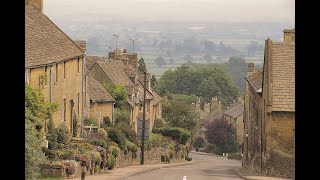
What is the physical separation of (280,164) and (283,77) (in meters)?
7.24

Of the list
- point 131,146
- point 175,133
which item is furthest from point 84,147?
point 175,133

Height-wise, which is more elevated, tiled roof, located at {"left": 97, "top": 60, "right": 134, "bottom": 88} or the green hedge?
tiled roof, located at {"left": 97, "top": 60, "right": 134, "bottom": 88}

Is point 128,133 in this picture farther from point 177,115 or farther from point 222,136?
point 222,136

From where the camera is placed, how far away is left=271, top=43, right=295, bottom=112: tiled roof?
144ft

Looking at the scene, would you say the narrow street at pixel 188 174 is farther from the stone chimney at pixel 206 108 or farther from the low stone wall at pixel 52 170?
the stone chimney at pixel 206 108

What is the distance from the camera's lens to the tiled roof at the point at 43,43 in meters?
40.5

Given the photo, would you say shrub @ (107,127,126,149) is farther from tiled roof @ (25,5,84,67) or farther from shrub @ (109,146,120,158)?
tiled roof @ (25,5,84,67)

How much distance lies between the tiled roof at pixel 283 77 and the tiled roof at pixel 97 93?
1869cm

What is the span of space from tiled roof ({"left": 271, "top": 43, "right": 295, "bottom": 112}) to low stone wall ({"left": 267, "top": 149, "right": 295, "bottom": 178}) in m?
3.17

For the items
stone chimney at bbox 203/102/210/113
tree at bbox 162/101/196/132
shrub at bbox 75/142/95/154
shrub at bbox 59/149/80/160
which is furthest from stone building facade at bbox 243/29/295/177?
stone chimney at bbox 203/102/210/113

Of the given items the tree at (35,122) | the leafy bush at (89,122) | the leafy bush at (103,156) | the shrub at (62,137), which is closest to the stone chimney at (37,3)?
the leafy bush at (89,122)

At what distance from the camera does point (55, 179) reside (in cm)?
2898
